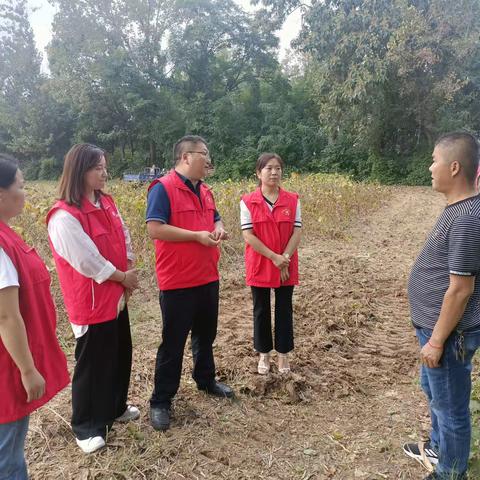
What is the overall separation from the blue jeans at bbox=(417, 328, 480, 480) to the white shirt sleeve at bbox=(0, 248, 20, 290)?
168 centimetres

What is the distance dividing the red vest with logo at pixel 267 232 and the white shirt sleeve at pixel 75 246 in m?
1.10

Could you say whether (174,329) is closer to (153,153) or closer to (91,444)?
(91,444)

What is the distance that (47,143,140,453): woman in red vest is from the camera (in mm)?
2059

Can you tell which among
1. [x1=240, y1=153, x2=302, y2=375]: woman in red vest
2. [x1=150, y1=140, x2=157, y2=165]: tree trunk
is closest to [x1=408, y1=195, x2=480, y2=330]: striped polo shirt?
[x1=240, y1=153, x2=302, y2=375]: woman in red vest

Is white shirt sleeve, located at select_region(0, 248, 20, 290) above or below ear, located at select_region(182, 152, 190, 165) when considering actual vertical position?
below

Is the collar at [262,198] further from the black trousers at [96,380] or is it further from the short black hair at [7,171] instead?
the short black hair at [7,171]

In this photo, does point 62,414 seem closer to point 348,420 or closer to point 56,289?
point 348,420

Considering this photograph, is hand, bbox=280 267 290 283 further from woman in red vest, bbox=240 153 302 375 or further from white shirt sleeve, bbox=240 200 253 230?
white shirt sleeve, bbox=240 200 253 230

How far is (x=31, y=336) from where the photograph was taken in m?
1.66

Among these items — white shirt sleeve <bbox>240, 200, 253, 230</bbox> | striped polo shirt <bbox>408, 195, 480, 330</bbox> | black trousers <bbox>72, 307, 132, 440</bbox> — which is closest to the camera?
striped polo shirt <bbox>408, 195, 480, 330</bbox>

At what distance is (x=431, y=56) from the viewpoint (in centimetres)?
1675

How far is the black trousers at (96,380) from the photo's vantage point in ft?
7.15

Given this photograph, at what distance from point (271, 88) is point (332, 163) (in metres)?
7.25

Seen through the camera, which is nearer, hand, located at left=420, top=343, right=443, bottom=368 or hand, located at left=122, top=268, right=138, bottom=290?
hand, located at left=420, top=343, right=443, bottom=368
